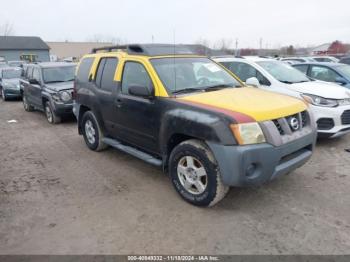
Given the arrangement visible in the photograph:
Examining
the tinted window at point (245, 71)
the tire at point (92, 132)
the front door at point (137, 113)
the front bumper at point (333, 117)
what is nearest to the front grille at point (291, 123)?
the front door at point (137, 113)

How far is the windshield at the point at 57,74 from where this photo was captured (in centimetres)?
997

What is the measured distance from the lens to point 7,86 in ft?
49.9

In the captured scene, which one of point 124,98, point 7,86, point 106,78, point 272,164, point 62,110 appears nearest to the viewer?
point 272,164

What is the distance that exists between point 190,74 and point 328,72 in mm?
5550

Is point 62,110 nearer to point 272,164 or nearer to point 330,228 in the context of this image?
point 272,164

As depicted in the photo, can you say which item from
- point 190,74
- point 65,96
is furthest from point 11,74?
point 190,74

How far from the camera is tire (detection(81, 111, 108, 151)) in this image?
616cm

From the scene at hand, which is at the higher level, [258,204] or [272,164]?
[272,164]

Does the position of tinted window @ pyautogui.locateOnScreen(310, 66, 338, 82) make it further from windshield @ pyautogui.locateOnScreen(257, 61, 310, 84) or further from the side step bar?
the side step bar

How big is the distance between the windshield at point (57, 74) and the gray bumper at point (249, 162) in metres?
7.66

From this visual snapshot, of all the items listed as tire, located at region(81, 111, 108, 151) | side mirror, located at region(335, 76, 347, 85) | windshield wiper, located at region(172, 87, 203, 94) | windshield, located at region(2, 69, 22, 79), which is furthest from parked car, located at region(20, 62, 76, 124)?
side mirror, located at region(335, 76, 347, 85)

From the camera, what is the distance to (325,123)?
628cm

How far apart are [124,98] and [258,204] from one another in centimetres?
255

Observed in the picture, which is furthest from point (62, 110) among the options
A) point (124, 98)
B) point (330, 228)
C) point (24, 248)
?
point (330, 228)
